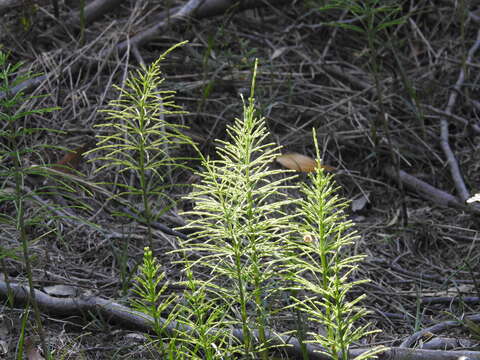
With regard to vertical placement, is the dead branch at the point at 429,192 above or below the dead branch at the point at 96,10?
below

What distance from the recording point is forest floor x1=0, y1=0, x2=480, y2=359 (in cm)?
308

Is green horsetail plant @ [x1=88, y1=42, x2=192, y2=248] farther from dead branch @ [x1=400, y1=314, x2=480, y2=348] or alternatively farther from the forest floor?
dead branch @ [x1=400, y1=314, x2=480, y2=348]

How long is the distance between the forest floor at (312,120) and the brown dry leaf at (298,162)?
9 centimetres

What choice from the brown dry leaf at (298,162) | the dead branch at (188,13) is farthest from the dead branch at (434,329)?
the dead branch at (188,13)

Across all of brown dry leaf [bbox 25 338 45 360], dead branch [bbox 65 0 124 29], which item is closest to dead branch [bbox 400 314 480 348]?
brown dry leaf [bbox 25 338 45 360]

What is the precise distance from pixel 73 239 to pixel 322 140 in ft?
5.25

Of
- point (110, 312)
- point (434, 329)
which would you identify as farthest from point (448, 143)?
point (110, 312)

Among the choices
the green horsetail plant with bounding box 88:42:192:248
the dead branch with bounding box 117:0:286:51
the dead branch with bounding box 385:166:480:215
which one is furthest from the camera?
the dead branch with bounding box 117:0:286:51

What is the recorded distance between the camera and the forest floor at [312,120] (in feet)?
10.1

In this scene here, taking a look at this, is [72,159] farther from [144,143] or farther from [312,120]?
[144,143]

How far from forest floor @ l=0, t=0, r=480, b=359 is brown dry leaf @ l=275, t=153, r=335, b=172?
9cm

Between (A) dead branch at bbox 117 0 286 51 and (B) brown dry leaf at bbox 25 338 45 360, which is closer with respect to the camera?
(B) brown dry leaf at bbox 25 338 45 360

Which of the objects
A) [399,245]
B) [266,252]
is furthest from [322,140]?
[266,252]

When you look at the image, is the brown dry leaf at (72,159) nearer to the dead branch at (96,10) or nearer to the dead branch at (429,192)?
the dead branch at (96,10)
